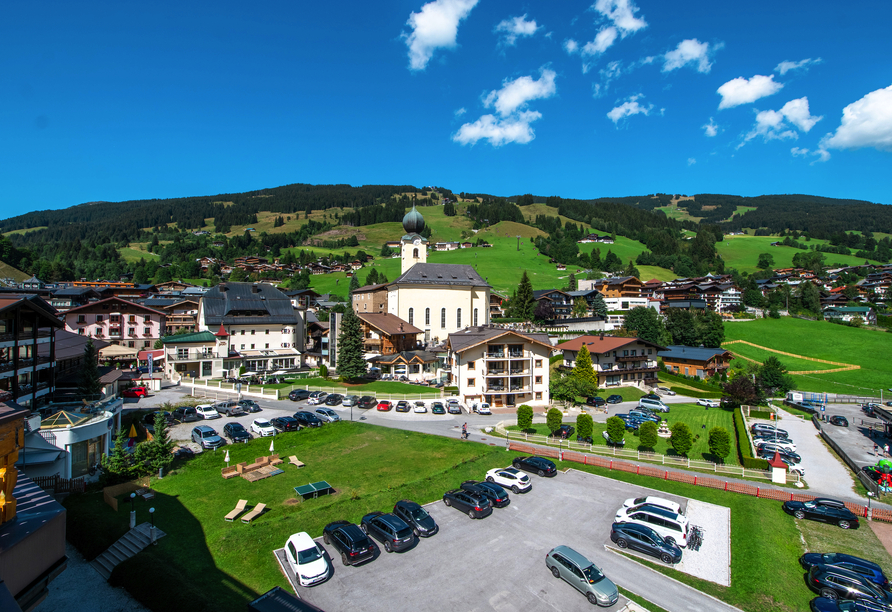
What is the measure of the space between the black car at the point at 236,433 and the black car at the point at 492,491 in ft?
55.4

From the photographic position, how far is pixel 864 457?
34.0 metres

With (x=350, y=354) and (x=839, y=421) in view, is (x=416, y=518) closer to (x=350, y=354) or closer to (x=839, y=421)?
(x=350, y=354)

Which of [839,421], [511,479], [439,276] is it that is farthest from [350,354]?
[839,421]

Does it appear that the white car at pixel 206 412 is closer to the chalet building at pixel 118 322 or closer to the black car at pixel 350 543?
the black car at pixel 350 543

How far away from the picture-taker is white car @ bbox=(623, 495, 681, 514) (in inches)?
854

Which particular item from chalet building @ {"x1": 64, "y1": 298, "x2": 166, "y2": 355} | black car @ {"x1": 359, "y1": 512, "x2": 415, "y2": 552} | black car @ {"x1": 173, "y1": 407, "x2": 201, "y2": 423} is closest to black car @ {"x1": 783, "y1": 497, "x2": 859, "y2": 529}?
black car @ {"x1": 359, "y1": 512, "x2": 415, "y2": 552}

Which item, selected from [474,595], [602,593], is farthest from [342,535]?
[602,593]

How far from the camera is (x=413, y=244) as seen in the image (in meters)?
82.9

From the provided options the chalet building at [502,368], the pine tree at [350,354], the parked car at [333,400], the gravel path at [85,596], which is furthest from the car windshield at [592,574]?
the pine tree at [350,354]

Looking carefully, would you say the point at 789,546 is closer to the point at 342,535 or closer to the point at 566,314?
the point at 342,535

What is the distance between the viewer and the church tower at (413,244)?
82.9 meters

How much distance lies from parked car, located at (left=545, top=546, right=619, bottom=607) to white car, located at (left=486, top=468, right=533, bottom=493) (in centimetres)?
733

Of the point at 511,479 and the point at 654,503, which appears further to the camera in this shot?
the point at 511,479

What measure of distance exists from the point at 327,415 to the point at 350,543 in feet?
69.4
